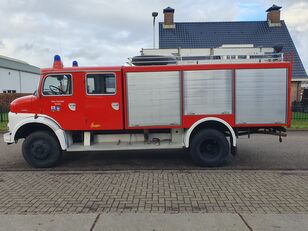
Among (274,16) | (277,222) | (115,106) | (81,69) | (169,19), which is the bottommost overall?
(277,222)

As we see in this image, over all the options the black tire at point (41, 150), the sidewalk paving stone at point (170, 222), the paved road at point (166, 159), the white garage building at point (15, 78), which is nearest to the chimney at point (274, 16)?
the paved road at point (166, 159)

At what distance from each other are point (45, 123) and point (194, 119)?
139 inches

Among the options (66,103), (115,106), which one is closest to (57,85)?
(66,103)

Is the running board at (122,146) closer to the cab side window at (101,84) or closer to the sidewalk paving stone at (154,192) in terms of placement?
the sidewalk paving stone at (154,192)

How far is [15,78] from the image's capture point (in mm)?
49594

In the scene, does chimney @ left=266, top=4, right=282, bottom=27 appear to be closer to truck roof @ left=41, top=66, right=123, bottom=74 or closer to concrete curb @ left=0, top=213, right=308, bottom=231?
truck roof @ left=41, top=66, right=123, bottom=74

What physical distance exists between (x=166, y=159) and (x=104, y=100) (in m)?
2.32

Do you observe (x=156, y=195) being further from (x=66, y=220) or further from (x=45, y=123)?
(x=45, y=123)

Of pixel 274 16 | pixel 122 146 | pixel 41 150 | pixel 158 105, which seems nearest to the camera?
pixel 158 105

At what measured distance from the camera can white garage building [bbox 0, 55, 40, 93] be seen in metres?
44.8

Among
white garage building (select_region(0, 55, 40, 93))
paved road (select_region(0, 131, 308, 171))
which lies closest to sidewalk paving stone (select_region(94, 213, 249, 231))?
paved road (select_region(0, 131, 308, 171))

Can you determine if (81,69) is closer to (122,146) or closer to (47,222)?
(122,146)

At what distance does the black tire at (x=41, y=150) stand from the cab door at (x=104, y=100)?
101cm

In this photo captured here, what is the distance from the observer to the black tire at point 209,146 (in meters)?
8.00
